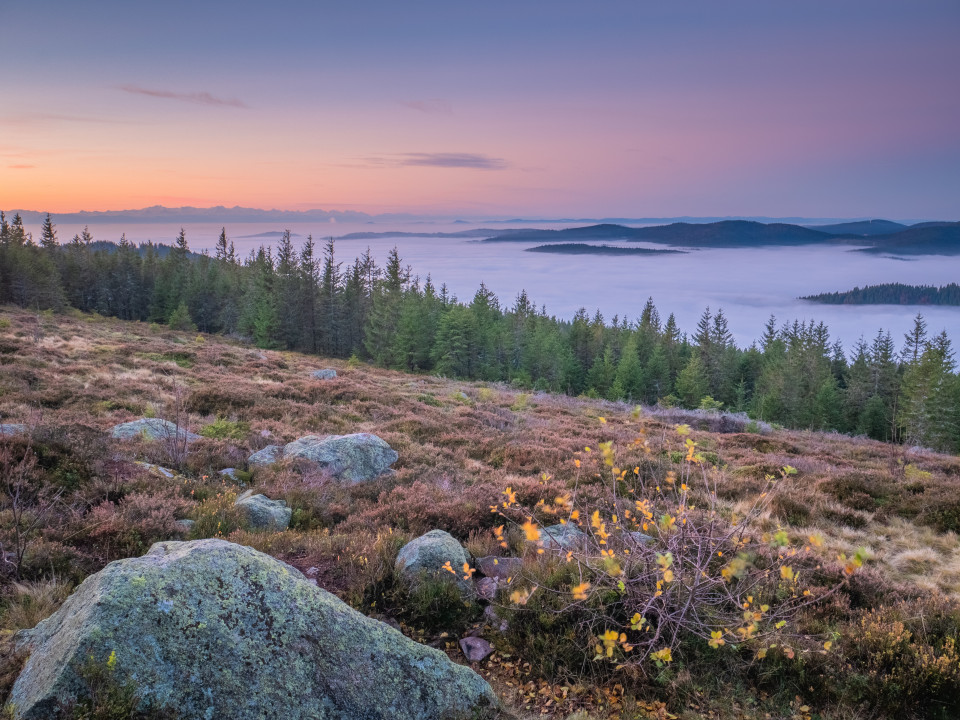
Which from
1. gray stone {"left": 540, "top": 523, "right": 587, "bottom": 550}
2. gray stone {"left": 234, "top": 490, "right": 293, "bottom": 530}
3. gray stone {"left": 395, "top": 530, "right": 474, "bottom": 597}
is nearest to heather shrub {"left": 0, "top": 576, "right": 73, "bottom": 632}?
gray stone {"left": 234, "top": 490, "right": 293, "bottom": 530}

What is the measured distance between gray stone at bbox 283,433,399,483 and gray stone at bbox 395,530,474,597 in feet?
12.6

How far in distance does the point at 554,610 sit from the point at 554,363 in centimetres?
6769

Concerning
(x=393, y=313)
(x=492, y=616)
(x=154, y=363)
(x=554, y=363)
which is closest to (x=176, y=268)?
(x=393, y=313)

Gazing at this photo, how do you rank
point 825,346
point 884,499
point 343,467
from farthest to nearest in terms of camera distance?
point 825,346, point 884,499, point 343,467

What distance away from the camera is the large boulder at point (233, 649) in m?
2.85

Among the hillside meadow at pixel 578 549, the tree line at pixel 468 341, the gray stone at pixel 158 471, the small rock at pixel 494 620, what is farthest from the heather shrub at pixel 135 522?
the tree line at pixel 468 341

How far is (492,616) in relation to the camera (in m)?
5.30

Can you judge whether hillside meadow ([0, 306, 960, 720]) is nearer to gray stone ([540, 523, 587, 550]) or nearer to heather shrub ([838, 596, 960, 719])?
heather shrub ([838, 596, 960, 719])

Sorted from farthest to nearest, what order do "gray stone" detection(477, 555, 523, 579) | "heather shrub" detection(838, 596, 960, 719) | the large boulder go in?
"gray stone" detection(477, 555, 523, 579) → "heather shrub" detection(838, 596, 960, 719) → the large boulder

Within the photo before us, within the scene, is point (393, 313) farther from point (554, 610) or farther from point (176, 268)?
point (554, 610)

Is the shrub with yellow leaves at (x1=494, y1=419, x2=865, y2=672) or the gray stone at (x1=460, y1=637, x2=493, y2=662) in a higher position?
the shrub with yellow leaves at (x1=494, y1=419, x2=865, y2=672)

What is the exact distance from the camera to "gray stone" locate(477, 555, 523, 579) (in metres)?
5.93

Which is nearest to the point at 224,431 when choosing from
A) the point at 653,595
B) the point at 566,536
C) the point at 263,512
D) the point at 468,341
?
the point at 263,512

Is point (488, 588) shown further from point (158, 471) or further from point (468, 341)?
point (468, 341)
